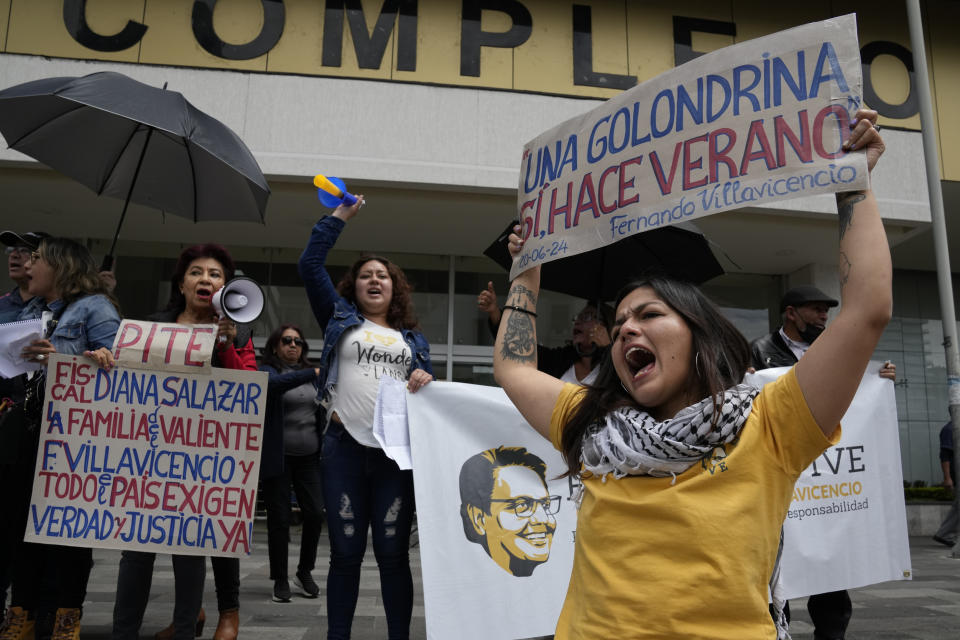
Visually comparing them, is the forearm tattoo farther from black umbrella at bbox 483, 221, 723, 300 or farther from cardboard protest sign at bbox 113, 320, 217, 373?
cardboard protest sign at bbox 113, 320, 217, 373

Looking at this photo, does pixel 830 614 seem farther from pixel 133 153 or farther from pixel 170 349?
pixel 133 153

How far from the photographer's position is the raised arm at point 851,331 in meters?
1.41

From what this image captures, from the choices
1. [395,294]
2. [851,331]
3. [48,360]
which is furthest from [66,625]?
[851,331]

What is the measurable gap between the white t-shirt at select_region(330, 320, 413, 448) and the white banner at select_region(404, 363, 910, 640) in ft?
0.62

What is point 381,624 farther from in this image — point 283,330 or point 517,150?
point 517,150

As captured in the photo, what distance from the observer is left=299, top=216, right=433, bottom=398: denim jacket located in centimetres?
335

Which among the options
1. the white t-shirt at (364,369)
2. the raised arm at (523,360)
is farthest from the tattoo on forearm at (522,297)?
the white t-shirt at (364,369)

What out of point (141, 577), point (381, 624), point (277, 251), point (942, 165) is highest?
point (942, 165)

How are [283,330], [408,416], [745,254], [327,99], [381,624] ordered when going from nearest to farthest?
1. [408,416]
2. [381,624]
3. [283,330]
4. [327,99]
5. [745,254]

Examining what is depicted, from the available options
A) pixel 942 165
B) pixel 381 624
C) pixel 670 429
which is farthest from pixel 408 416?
pixel 942 165

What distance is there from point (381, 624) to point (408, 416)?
5.64ft

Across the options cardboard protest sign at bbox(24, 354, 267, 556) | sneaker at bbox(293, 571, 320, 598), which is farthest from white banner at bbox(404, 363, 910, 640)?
sneaker at bbox(293, 571, 320, 598)

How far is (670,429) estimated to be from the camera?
1525 mm

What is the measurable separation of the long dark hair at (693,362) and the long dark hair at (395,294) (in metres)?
1.96
